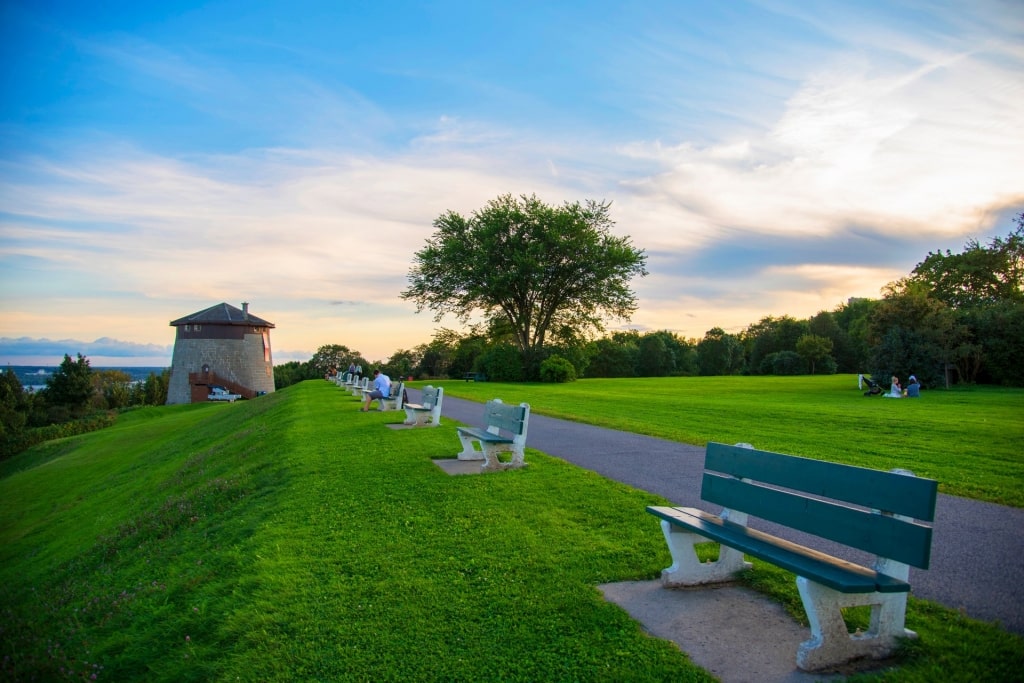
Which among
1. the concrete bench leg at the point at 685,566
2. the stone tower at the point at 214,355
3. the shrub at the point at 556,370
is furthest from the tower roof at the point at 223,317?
the concrete bench leg at the point at 685,566

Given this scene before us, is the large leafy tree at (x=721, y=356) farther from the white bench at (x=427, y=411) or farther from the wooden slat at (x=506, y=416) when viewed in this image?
the wooden slat at (x=506, y=416)

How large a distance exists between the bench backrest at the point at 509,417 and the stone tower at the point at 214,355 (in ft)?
166

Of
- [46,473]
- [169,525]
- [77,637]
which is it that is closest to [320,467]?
[169,525]

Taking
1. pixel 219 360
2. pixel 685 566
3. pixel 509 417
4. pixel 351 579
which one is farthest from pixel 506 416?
pixel 219 360

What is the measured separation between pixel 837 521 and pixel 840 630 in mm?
605

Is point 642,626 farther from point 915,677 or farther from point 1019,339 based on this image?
point 1019,339

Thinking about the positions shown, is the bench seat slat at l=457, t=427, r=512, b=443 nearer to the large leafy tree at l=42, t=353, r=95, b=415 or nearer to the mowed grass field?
the mowed grass field

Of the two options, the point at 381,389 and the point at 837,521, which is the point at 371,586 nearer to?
the point at 837,521

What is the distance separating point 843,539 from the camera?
361cm

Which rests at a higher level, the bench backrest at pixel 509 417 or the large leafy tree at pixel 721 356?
the large leafy tree at pixel 721 356

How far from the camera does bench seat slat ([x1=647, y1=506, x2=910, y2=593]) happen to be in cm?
320

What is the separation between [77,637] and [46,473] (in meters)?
21.9

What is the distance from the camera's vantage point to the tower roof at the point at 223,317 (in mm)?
53938

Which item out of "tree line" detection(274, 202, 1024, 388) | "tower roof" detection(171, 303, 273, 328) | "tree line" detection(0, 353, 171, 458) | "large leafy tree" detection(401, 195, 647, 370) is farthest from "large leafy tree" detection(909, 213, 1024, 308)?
"tree line" detection(0, 353, 171, 458)
